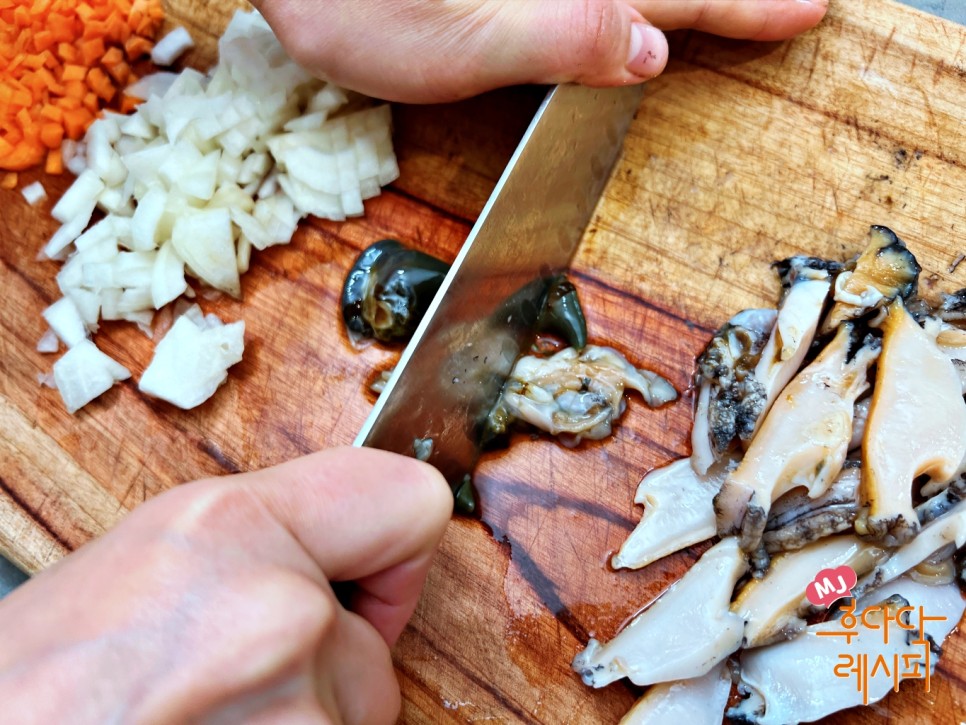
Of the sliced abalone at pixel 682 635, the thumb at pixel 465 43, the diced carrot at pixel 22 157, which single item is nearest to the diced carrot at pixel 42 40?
the diced carrot at pixel 22 157

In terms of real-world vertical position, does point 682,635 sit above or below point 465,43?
below

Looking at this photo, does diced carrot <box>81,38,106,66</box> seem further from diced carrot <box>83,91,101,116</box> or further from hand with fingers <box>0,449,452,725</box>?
hand with fingers <box>0,449,452,725</box>

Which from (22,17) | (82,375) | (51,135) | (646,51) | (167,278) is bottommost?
(82,375)

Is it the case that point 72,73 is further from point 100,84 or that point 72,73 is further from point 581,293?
point 581,293

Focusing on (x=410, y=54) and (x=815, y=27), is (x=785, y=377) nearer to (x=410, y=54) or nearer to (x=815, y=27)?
(x=815, y=27)

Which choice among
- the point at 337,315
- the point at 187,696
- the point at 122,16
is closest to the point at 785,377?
the point at 337,315

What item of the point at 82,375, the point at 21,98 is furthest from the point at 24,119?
the point at 82,375
